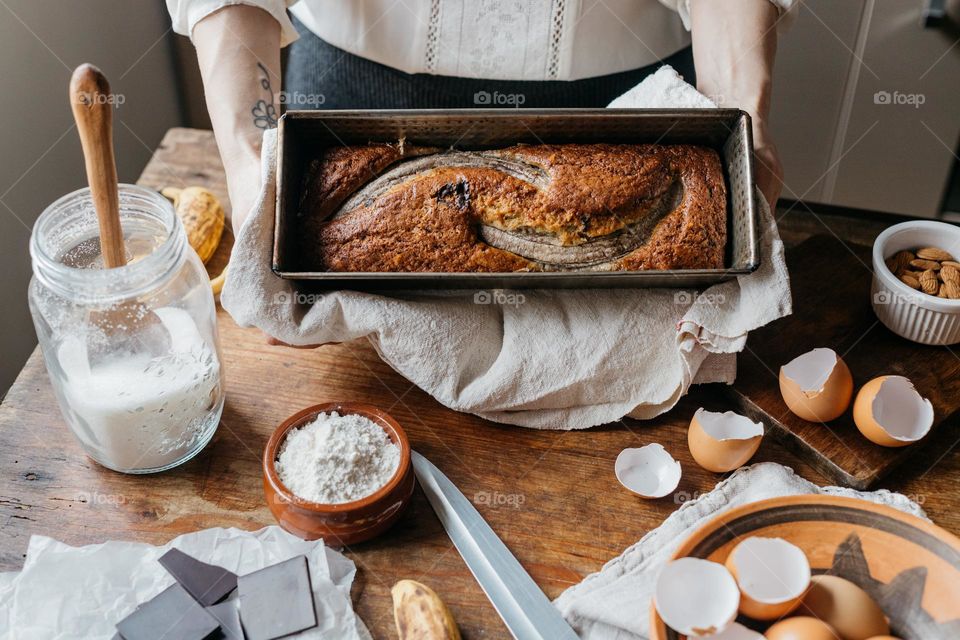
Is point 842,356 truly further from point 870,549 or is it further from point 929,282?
point 870,549

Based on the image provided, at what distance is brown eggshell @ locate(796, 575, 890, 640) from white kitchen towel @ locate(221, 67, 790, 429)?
0.38 meters

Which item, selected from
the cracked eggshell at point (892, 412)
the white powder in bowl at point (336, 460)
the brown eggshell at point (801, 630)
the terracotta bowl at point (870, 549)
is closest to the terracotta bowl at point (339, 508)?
the white powder in bowl at point (336, 460)

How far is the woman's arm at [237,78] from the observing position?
133 centimetres

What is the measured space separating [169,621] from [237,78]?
798mm

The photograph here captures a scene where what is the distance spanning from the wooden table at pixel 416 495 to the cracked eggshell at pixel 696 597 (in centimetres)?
21

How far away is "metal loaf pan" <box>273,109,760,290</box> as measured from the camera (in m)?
1.14

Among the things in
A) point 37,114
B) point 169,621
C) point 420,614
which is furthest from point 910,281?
point 37,114

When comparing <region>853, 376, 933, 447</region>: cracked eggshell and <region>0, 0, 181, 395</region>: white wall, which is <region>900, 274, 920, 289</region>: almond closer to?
<region>853, 376, 933, 447</region>: cracked eggshell

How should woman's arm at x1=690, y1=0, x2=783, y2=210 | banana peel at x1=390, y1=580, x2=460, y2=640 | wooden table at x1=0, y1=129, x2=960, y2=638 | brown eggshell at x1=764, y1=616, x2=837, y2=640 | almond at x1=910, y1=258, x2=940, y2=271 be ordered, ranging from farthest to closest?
woman's arm at x1=690, y1=0, x2=783, y2=210 → almond at x1=910, y1=258, x2=940, y2=271 → wooden table at x1=0, y1=129, x2=960, y2=638 → banana peel at x1=390, y1=580, x2=460, y2=640 → brown eggshell at x1=764, y1=616, x2=837, y2=640

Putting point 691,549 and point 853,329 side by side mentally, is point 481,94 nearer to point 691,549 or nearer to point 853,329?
point 853,329

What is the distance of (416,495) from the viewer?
3.72 feet

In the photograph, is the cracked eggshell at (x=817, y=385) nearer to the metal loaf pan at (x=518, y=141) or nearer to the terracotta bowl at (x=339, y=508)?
the metal loaf pan at (x=518, y=141)

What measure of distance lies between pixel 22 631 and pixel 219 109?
776 millimetres

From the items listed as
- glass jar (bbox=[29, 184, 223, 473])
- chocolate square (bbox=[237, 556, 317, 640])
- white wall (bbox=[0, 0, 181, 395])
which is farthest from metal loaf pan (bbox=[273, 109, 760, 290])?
white wall (bbox=[0, 0, 181, 395])
